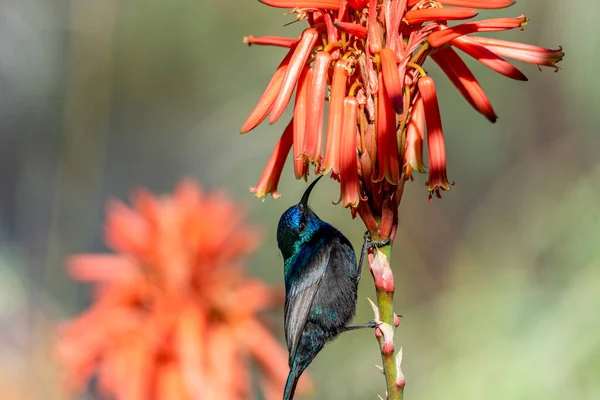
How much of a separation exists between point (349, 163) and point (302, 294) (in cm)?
120

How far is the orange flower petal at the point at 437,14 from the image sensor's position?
5.36 ft

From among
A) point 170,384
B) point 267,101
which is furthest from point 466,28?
point 170,384

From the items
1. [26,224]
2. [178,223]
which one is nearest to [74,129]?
[178,223]

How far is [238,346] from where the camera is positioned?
3.28 metres

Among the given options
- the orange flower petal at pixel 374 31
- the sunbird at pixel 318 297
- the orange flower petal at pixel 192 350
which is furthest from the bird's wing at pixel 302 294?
the orange flower petal at pixel 374 31

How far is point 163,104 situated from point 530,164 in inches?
142

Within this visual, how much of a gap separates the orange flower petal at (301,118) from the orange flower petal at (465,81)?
0.34 metres

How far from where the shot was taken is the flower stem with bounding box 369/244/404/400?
1.67m

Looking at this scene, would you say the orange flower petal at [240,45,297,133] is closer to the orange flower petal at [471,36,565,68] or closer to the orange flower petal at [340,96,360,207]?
the orange flower petal at [340,96,360,207]

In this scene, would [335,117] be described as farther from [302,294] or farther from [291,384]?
[291,384]

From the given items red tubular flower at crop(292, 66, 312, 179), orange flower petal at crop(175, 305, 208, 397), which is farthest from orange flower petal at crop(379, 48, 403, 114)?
orange flower petal at crop(175, 305, 208, 397)

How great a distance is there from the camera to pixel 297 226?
3137 millimetres

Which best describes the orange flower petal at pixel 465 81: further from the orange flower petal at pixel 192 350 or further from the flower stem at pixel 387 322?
the orange flower petal at pixel 192 350

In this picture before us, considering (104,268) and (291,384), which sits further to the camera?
(104,268)
